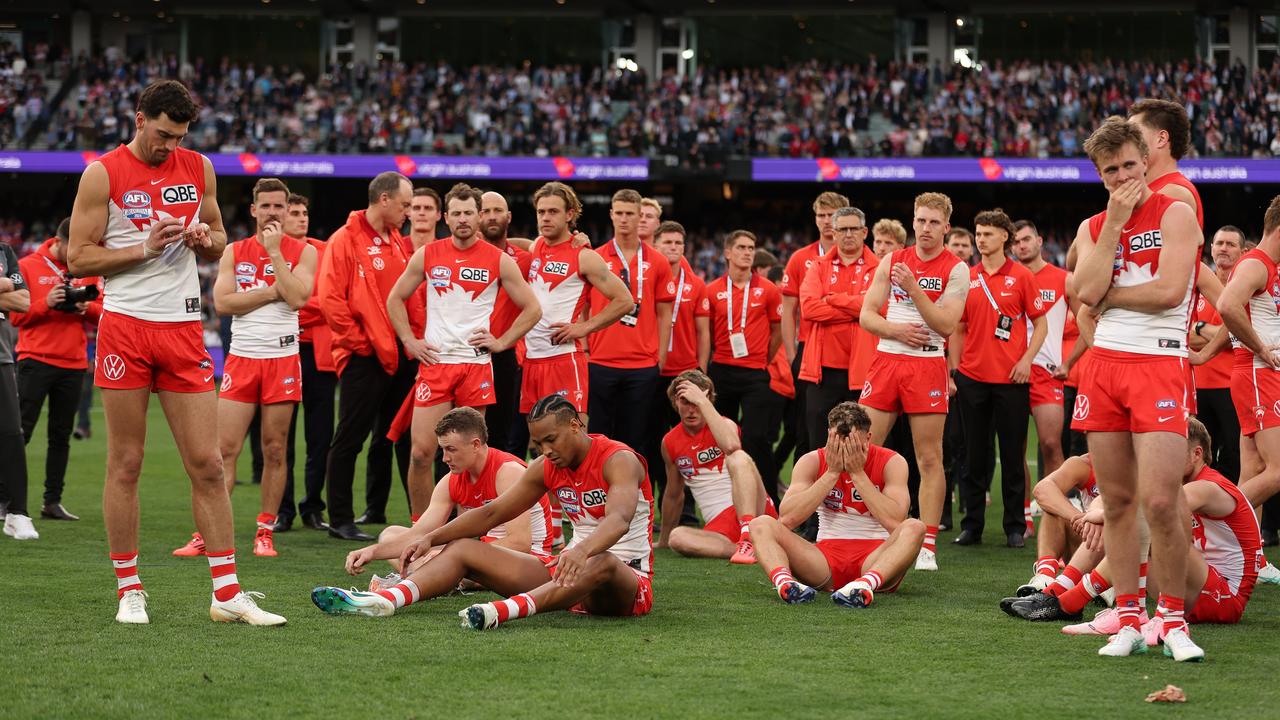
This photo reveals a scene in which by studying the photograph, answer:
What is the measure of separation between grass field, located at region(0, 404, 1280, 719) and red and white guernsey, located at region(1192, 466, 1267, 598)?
0.26 metres

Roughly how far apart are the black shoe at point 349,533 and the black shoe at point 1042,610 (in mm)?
4804

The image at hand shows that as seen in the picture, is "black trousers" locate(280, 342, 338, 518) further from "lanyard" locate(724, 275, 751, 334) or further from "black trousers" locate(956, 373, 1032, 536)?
"black trousers" locate(956, 373, 1032, 536)

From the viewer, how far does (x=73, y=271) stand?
Answer: 6102mm

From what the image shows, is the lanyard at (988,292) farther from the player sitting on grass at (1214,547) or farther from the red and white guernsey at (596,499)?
the red and white guernsey at (596,499)

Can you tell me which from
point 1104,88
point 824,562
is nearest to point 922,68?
point 1104,88

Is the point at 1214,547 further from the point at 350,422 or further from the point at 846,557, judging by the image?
the point at 350,422

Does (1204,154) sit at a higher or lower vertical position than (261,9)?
lower

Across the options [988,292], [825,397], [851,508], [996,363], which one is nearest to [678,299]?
[825,397]

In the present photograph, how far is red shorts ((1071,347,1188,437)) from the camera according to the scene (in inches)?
217

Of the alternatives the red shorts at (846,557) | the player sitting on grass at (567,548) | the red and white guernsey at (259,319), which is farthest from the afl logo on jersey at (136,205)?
the red shorts at (846,557)

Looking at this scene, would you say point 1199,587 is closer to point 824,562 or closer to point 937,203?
point 824,562

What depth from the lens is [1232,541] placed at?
6.61 meters

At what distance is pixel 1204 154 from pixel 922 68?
8.27 meters

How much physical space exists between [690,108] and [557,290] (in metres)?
28.7
